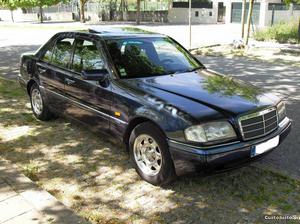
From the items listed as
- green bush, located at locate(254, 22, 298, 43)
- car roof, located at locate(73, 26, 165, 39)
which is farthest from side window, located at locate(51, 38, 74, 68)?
A: green bush, located at locate(254, 22, 298, 43)

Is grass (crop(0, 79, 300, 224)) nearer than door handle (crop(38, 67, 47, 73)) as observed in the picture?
Yes

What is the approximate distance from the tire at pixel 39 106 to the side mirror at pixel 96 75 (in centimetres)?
195

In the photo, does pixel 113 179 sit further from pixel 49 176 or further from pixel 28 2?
pixel 28 2

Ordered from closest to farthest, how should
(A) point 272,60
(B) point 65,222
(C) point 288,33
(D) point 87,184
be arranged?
(B) point 65,222
(D) point 87,184
(A) point 272,60
(C) point 288,33

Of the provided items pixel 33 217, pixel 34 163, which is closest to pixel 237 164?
pixel 33 217

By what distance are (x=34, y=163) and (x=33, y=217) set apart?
1.44 meters

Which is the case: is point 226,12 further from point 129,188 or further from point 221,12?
point 129,188

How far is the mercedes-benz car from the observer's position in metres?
3.74

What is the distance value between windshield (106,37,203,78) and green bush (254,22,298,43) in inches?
571

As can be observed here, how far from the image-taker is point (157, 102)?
13.2 ft

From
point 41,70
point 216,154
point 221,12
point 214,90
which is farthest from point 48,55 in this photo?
point 221,12

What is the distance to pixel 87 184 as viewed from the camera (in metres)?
4.30

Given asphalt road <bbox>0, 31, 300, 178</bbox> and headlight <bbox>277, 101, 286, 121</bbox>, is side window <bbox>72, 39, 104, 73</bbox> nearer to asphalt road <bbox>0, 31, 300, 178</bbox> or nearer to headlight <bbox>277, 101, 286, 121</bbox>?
headlight <bbox>277, 101, 286, 121</bbox>

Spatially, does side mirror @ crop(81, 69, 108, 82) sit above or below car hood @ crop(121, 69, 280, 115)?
above
